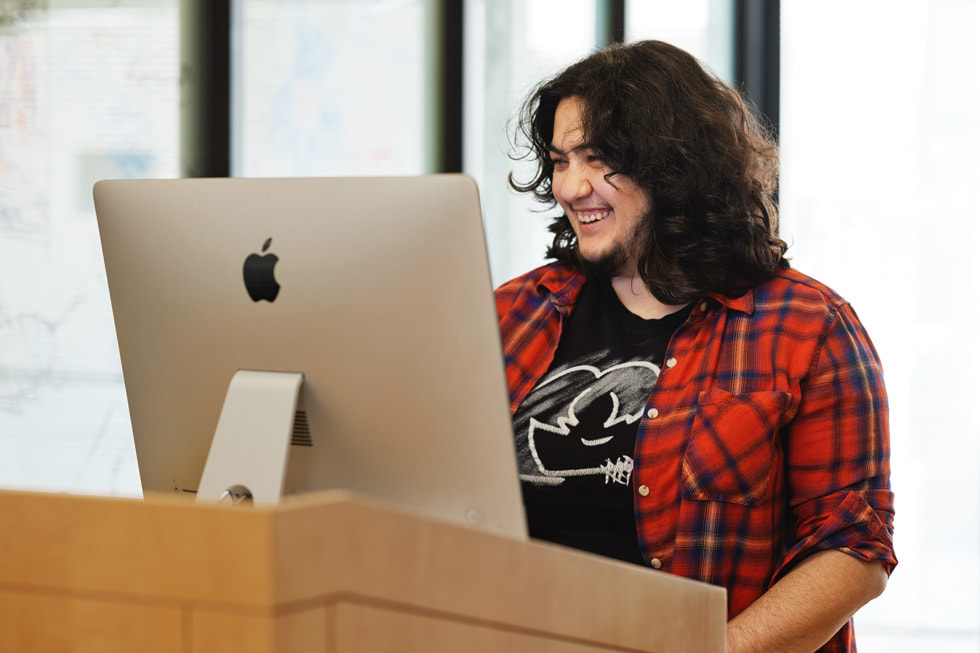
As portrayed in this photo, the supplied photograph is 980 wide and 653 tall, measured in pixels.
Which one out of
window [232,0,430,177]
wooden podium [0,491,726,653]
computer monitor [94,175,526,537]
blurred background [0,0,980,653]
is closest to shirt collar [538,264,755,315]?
computer monitor [94,175,526,537]

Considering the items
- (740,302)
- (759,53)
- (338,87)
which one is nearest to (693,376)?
(740,302)

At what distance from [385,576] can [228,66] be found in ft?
8.32

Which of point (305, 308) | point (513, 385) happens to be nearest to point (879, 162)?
A: point (513, 385)

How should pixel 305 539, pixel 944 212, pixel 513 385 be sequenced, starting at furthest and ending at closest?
pixel 944 212
pixel 513 385
pixel 305 539

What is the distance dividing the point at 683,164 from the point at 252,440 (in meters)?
0.88

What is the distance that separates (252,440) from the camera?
88 centimetres

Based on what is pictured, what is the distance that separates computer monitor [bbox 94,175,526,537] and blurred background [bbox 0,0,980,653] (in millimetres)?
1876

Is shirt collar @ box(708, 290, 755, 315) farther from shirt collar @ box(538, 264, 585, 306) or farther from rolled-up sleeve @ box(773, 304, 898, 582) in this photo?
shirt collar @ box(538, 264, 585, 306)

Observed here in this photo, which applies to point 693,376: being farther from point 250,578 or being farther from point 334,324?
point 250,578

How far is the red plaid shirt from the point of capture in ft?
3.98

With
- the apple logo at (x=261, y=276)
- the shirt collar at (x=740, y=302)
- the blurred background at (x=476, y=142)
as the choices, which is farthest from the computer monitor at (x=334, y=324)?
the blurred background at (x=476, y=142)

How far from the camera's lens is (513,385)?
147cm

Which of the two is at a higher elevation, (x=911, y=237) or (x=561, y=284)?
(x=911, y=237)

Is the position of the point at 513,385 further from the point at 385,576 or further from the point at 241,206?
the point at 385,576
